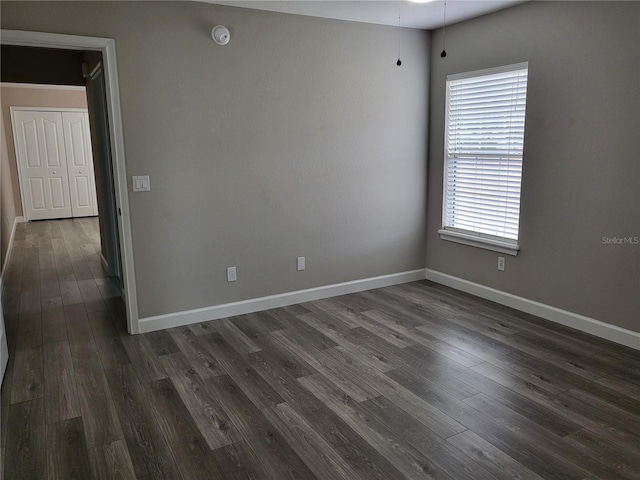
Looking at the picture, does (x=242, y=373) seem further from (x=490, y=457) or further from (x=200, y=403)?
(x=490, y=457)

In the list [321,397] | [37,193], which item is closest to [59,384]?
[321,397]

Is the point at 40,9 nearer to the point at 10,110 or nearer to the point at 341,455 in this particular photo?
the point at 341,455

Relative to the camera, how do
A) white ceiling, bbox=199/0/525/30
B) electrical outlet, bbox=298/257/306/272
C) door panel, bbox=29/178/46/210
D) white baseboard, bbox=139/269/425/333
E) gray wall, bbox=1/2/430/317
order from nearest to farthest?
gray wall, bbox=1/2/430/317 < white ceiling, bbox=199/0/525/30 < white baseboard, bbox=139/269/425/333 < electrical outlet, bbox=298/257/306/272 < door panel, bbox=29/178/46/210

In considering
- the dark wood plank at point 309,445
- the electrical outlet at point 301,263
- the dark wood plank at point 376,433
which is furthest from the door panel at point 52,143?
the dark wood plank at point 309,445

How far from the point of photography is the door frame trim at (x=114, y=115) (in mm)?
3035

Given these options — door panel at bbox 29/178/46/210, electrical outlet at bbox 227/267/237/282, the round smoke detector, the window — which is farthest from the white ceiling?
door panel at bbox 29/178/46/210

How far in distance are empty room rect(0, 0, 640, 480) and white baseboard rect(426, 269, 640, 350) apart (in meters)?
0.02

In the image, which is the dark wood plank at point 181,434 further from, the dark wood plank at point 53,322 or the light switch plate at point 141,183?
the light switch plate at point 141,183

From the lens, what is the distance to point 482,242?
433cm

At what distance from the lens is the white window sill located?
4070 millimetres

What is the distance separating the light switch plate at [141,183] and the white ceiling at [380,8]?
4.64ft

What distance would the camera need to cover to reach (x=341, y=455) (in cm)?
223

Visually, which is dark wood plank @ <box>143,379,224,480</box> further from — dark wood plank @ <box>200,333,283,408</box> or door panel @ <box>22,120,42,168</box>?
door panel @ <box>22,120,42,168</box>

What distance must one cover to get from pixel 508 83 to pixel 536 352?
2.20 m
